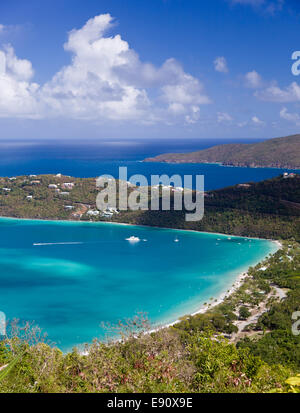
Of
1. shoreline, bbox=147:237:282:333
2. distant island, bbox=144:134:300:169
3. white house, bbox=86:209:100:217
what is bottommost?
shoreline, bbox=147:237:282:333

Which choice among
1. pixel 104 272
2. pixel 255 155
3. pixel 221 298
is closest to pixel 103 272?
pixel 104 272

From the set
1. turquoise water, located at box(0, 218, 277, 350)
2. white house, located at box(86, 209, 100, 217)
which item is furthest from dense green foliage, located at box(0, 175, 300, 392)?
white house, located at box(86, 209, 100, 217)

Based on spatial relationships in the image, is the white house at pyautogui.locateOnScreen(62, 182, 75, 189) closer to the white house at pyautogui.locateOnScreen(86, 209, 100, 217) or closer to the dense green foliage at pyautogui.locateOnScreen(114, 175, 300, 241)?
the white house at pyautogui.locateOnScreen(86, 209, 100, 217)

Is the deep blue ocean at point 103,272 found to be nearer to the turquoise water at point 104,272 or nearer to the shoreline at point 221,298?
the turquoise water at point 104,272

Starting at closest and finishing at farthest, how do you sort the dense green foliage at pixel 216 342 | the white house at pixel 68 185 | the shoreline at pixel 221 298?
the dense green foliage at pixel 216 342, the shoreline at pixel 221 298, the white house at pixel 68 185

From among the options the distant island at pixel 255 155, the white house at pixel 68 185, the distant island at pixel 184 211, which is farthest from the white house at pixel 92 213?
the distant island at pixel 255 155

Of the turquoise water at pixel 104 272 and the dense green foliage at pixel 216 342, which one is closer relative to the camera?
the dense green foliage at pixel 216 342

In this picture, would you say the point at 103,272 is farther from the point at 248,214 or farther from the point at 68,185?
the point at 68,185

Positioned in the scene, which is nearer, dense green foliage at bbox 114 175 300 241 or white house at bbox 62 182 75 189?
dense green foliage at bbox 114 175 300 241
